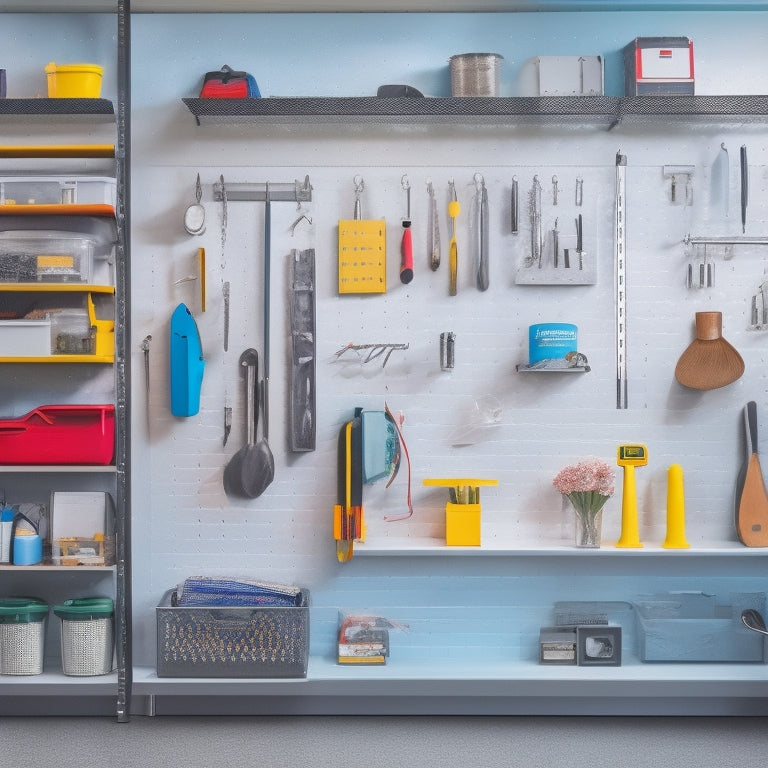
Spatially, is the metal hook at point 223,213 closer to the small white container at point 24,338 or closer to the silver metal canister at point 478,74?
the small white container at point 24,338

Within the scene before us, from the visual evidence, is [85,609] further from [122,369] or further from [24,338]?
[24,338]

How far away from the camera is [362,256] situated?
3766 mm

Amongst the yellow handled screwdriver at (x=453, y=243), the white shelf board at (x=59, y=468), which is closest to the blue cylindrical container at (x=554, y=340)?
the yellow handled screwdriver at (x=453, y=243)

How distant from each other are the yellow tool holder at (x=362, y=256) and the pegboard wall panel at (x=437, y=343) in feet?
0.17

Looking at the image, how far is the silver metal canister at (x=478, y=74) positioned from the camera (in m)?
3.64

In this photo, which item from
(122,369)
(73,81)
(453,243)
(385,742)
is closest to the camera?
(385,742)

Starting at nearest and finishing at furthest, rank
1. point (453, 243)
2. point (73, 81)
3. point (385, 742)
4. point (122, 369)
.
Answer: point (385, 742) → point (122, 369) → point (73, 81) → point (453, 243)

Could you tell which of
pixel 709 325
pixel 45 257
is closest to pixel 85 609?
pixel 45 257

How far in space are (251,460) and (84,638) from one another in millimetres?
903

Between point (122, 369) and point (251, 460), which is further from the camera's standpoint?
point (251, 460)

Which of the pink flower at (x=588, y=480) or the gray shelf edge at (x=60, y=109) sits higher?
the gray shelf edge at (x=60, y=109)

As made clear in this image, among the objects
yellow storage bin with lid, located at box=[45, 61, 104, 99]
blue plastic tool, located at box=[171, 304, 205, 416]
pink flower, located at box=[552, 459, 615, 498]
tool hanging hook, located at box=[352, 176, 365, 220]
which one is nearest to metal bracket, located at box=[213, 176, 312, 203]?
tool hanging hook, located at box=[352, 176, 365, 220]

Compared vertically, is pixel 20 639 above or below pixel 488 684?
above

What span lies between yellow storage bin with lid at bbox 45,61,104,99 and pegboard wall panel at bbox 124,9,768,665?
7.9 inches
